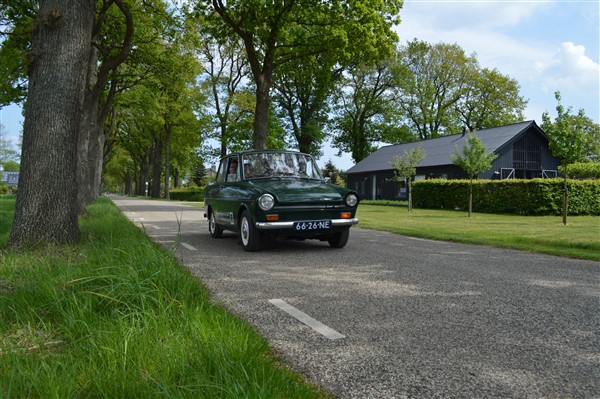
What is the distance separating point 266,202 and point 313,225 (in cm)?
85

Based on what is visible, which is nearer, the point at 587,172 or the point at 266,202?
the point at 266,202

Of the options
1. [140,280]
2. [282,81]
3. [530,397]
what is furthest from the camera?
[282,81]

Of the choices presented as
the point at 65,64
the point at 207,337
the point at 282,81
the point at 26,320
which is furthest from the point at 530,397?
the point at 282,81

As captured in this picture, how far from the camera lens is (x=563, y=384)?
2383mm

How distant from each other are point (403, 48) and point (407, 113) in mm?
7934

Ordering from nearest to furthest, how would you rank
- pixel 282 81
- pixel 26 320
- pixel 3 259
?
pixel 26 320, pixel 3 259, pixel 282 81

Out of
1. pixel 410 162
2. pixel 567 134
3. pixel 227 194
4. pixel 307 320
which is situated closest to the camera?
pixel 307 320

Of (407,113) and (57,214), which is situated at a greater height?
(407,113)

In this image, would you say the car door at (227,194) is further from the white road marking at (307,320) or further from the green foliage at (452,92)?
the green foliage at (452,92)

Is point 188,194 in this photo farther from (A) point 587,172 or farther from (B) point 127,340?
(B) point 127,340

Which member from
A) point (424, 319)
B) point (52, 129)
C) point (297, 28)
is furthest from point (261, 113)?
point (424, 319)

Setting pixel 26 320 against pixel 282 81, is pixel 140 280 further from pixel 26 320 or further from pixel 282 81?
pixel 282 81

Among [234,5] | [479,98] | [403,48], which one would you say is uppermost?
[403,48]

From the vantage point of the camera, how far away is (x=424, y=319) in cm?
354
